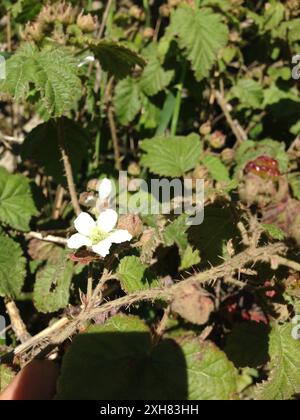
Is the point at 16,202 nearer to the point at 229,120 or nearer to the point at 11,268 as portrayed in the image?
the point at 11,268

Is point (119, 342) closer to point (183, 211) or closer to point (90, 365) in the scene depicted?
point (90, 365)

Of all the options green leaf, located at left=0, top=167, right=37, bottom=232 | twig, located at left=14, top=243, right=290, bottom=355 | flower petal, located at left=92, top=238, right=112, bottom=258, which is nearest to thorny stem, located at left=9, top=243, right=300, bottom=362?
twig, located at left=14, top=243, right=290, bottom=355

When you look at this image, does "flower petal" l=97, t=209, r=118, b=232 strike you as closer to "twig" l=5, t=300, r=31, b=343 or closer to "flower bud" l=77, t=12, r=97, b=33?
"twig" l=5, t=300, r=31, b=343

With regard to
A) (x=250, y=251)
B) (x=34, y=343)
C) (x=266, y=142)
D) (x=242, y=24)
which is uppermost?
(x=242, y=24)

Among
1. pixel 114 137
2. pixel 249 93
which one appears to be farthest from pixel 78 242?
pixel 249 93

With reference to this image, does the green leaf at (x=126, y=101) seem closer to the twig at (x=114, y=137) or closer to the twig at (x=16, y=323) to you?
the twig at (x=114, y=137)

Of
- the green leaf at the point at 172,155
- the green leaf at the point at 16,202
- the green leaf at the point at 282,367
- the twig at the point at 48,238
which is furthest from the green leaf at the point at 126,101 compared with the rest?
the green leaf at the point at 282,367

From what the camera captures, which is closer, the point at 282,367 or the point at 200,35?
the point at 282,367

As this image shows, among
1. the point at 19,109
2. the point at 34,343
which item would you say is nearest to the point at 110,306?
the point at 34,343

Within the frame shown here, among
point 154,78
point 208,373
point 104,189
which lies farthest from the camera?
point 154,78
